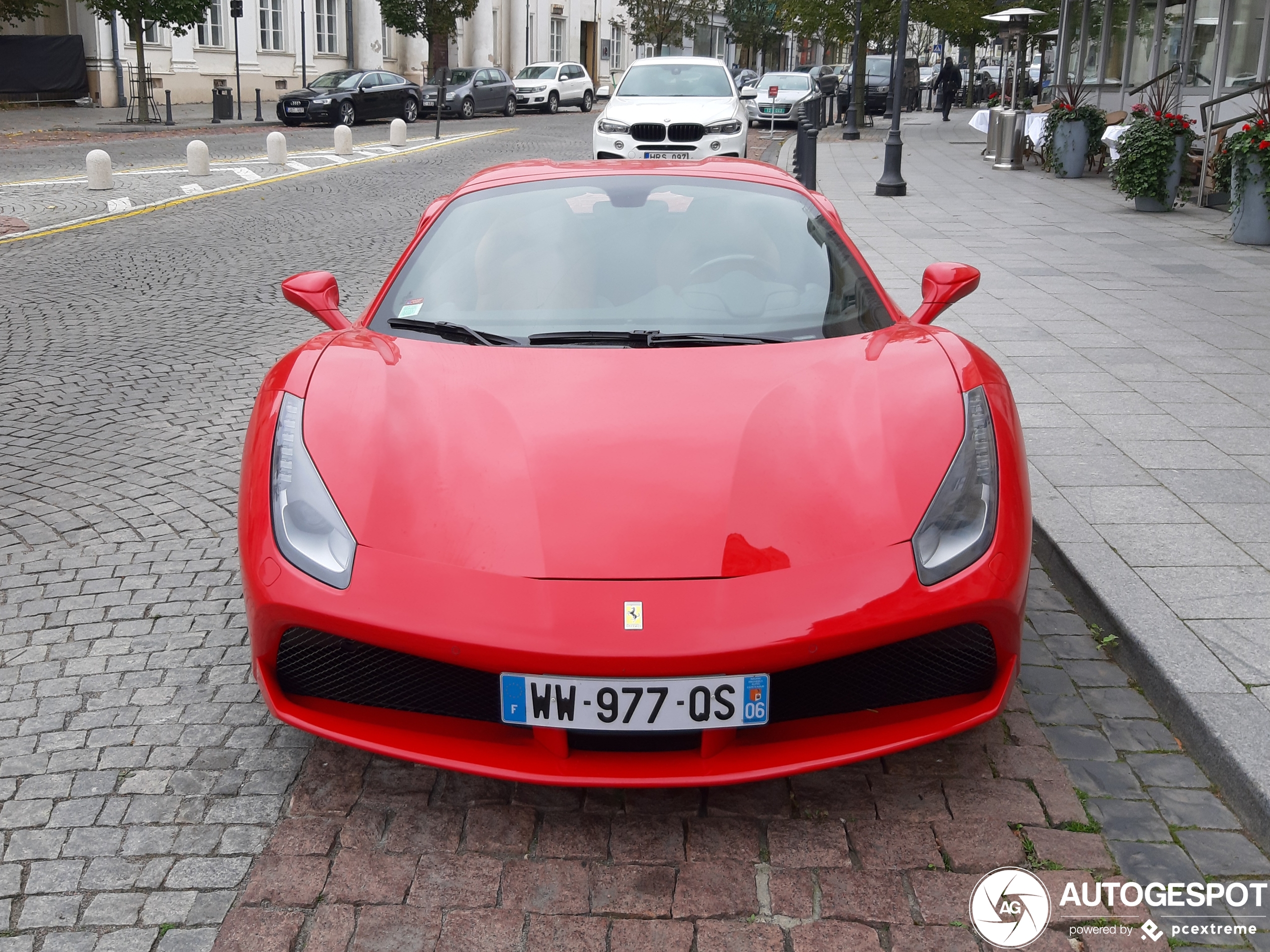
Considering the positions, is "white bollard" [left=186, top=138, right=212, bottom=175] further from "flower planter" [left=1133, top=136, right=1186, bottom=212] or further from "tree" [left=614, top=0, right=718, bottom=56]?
"tree" [left=614, top=0, right=718, bottom=56]

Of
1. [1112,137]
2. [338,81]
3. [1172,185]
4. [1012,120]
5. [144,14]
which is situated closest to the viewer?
[1172,185]

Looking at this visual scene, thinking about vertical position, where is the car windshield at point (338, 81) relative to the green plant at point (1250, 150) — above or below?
above

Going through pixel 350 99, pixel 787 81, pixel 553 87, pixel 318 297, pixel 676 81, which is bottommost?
pixel 318 297

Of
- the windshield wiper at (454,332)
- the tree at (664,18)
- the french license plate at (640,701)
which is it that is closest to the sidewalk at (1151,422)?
the french license plate at (640,701)

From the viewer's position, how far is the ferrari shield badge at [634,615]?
7.79 feet

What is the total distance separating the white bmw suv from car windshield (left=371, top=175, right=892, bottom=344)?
39.0ft

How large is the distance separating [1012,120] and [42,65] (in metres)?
24.6

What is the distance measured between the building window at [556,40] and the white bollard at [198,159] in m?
45.5

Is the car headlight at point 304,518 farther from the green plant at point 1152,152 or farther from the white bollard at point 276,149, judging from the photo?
→ the white bollard at point 276,149

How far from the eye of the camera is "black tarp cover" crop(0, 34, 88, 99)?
3061cm

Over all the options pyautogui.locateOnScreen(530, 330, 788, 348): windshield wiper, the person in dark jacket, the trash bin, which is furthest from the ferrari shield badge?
the person in dark jacket

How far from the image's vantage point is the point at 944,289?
3.70 meters

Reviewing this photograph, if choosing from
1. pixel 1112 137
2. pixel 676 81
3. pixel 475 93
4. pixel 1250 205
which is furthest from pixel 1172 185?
pixel 475 93

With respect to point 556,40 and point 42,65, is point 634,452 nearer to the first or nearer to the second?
point 42,65
